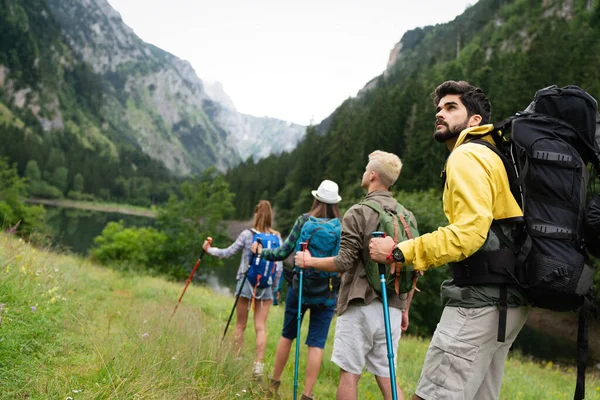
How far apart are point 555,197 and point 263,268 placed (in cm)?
395

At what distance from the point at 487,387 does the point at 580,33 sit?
63.9m

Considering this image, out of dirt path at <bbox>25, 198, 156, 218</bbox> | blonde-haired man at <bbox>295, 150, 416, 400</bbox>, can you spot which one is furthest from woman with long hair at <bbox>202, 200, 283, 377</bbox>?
dirt path at <bbox>25, 198, 156, 218</bbox>

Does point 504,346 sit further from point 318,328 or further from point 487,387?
point 318,328

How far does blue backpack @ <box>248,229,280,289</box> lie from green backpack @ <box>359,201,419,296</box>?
2.29 meters

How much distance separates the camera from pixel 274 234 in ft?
19.4

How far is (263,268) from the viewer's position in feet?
18.6

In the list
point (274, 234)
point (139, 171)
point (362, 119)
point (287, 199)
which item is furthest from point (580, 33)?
point (139, 171)

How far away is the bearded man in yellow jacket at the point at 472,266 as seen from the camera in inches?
90.0

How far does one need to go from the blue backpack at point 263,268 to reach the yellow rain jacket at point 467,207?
11.0ft

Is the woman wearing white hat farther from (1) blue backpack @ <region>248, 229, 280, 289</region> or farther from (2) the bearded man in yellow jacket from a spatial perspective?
(2) the bearded man in yellow jacket

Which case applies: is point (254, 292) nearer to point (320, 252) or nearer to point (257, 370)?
point (257, 370)

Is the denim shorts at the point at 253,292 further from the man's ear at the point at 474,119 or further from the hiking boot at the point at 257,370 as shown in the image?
the man's ear at the point at 474,119

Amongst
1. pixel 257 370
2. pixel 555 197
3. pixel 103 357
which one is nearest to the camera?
pixel 555 197

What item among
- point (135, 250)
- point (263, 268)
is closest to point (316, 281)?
point (263, 268)
